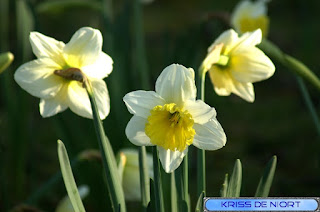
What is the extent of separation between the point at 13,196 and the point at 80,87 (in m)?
1.26

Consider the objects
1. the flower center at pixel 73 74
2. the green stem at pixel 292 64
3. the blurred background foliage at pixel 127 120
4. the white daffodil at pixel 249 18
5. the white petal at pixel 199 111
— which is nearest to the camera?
the white petal at pixel 199 111

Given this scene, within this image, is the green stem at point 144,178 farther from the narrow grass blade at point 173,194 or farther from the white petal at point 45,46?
the white petal at point 45,46

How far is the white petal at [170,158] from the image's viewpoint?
1104mm

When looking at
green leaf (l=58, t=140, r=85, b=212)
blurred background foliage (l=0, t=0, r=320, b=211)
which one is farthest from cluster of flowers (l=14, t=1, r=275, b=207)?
blurred background foliage (l=0, t=0, r=320, b=211)

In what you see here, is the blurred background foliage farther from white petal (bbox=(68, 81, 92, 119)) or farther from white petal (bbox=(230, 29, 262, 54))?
white petal (bbox=(230, 29, 262, 54))

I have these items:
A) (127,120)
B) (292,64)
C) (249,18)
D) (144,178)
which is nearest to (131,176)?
(144,178)

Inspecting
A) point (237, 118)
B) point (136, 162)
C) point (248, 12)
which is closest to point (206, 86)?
point (237, 118)

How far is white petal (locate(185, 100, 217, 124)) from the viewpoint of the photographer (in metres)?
1.06

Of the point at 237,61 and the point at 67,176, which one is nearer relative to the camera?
the point at 67,176

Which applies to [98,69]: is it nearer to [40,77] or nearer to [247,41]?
[40,77]

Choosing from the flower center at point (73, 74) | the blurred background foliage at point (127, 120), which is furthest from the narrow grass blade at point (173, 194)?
the blurred background foliage at point (127, 120)

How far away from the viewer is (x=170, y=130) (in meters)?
1.09

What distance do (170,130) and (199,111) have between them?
0.07m

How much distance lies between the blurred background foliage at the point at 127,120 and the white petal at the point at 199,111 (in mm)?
614
